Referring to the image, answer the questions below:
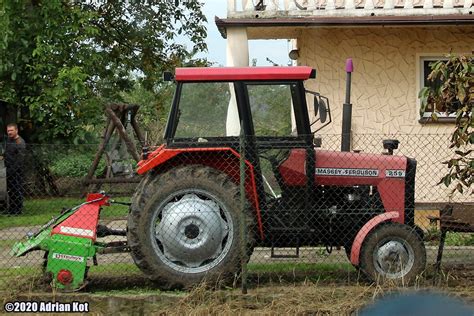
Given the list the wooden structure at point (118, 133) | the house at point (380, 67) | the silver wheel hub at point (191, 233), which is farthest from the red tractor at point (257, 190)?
the wooden structure at point (118, 133)

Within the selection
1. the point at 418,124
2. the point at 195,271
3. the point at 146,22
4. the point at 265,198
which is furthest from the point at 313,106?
the point at 146,22

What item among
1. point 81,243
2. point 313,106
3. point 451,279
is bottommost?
point 451,279

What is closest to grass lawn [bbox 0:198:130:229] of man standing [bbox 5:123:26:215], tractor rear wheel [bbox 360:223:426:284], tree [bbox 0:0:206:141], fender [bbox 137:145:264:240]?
man standing [bbox 5:123:26:215]

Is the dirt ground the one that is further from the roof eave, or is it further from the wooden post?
the wooden post

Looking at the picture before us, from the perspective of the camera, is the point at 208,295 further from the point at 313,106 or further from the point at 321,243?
the point at 313,106

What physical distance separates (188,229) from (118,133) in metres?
8.77

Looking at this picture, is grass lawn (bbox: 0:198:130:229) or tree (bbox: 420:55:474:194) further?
grass lawn (bbox: 0:198:130:229)

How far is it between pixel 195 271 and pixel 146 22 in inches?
618

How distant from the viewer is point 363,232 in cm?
779

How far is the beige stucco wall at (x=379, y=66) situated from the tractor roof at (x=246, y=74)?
5220 mm

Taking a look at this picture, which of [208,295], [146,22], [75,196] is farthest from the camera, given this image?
[146,22]

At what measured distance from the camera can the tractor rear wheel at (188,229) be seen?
300 inches

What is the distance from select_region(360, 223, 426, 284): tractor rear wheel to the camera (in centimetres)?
775

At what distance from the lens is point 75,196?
10961mm
